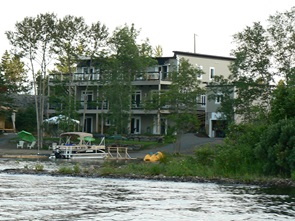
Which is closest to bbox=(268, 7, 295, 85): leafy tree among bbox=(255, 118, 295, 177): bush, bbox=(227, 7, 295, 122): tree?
bbox=(227, 7, 295, 122): tree

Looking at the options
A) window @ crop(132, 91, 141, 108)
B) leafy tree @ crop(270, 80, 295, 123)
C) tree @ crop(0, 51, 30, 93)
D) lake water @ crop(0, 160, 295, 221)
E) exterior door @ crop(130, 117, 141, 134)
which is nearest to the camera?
lake water @ crop(0, 160, 295, 221)

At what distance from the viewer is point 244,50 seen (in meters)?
72.9

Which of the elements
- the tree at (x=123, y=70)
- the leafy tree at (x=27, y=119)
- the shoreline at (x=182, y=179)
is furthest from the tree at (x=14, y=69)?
the shoreline at (x=182, y=179)

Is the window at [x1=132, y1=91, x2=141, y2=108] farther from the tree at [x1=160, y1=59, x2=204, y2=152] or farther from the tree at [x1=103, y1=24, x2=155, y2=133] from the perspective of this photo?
the tree at [x1=160, y1=59, x2=204, y2=152]

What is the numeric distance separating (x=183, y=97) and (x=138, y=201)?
47.0m

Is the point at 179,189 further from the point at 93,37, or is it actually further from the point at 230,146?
the point at 93,37

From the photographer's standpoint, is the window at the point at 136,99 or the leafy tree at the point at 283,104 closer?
the leafy tree at the point at 283,104

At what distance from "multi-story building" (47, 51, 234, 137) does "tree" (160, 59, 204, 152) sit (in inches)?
361

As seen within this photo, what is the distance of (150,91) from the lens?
90.6 m

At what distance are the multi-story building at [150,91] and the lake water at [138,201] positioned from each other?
1952 inches

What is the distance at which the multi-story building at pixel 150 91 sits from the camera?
89012 mm

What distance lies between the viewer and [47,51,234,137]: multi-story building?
292 ft

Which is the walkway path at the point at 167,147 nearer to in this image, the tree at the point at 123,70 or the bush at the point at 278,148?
the tree at the point at 123,70

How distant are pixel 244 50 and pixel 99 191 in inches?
1726
